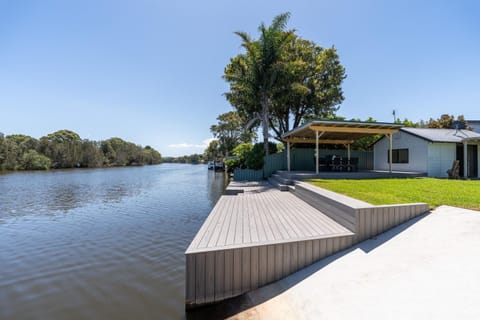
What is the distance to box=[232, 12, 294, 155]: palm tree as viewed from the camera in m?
13.4

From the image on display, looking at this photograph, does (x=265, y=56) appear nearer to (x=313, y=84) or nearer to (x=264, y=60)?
(x=264, y=60)

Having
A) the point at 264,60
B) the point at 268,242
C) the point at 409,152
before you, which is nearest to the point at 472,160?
the point at 409,152

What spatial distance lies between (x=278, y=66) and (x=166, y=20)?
275 inches

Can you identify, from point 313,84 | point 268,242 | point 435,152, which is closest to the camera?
point 268,242

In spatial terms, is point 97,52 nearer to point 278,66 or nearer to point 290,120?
point 278,66

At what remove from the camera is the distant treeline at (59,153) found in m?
38.0

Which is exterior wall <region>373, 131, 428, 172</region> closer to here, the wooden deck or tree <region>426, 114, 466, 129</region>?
the wooden deck

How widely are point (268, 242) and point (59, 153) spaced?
193ft

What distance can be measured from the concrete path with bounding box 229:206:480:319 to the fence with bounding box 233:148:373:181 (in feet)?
33.5

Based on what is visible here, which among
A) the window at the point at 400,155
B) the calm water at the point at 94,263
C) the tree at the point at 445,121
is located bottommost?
the calm water at the point at 94,263

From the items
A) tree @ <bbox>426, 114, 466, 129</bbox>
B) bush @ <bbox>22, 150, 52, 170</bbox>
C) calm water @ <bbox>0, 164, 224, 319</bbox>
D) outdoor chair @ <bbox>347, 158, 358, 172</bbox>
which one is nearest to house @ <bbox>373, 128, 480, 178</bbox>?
outdoor chair @ <bbox>347, 158, 358, 172</bbox>

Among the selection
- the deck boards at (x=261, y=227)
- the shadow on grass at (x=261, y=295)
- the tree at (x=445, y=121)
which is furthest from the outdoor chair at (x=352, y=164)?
the tree at (x=445, y=121)

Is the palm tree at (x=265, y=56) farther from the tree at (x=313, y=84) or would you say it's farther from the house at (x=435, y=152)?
the house at (x=435, y=152)

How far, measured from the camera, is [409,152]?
1177cm
